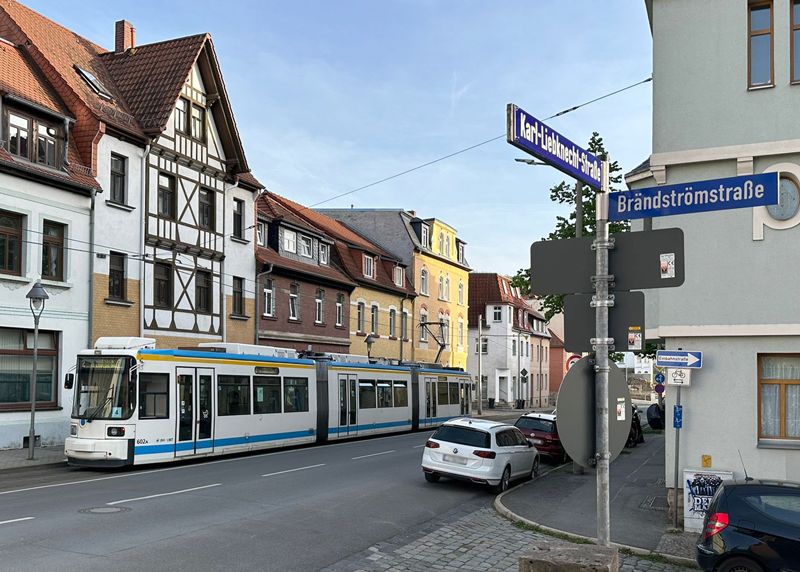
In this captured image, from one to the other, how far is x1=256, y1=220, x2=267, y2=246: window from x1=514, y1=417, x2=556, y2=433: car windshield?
17.2 meters

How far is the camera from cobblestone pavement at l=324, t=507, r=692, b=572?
10.2 metres

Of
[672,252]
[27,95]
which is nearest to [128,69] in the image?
[27,95]

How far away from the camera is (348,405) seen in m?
29.1

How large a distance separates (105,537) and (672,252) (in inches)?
336

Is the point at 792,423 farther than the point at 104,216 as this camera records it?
No

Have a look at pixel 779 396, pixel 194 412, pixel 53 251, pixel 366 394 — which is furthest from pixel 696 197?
pixel 366 394

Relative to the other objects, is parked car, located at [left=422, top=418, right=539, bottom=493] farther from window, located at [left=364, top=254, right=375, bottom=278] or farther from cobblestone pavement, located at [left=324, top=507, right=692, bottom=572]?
window, located at [left=364, top=254, right=375, bottom=278]

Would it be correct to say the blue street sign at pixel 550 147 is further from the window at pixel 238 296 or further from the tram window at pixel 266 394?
the window at pixel 238 296

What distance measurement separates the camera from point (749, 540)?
348 inches

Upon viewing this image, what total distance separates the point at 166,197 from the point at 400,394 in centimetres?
1239

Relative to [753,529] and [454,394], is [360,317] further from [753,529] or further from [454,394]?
[753,529]

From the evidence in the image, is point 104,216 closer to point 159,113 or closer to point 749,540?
point 159,113

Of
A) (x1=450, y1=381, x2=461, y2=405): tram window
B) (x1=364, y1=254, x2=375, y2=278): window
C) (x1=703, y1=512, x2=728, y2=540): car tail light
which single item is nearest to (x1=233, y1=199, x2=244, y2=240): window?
(x1=450, y1=381, x2=461, y2=405): tram window

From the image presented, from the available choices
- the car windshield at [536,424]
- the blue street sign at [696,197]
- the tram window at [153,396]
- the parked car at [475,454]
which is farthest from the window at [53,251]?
the blue street sign at [696,197]
